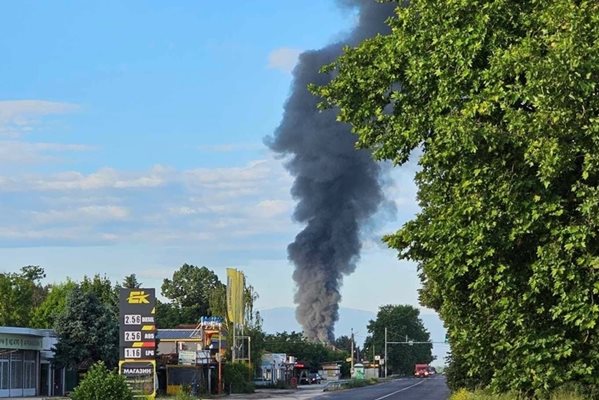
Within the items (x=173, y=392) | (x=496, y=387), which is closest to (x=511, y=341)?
(x=496, y=387)

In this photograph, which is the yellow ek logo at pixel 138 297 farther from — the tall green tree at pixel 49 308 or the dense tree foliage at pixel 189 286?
the dense tree foliage at pixel 189 286

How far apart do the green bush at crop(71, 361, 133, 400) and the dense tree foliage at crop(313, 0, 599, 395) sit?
12695 millimetres

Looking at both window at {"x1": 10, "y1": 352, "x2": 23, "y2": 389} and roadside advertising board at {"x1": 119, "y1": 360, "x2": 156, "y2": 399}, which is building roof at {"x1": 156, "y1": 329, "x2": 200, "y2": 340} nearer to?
window at {"x1": 10, "y1": 352, "x2": 23, "y2": 389}

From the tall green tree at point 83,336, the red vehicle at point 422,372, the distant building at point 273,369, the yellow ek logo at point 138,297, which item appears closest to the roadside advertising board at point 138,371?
the yellow ek logo at point 138,297

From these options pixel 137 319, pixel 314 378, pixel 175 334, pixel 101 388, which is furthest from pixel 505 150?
pixel 314 378

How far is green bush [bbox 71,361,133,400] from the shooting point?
2692 cm

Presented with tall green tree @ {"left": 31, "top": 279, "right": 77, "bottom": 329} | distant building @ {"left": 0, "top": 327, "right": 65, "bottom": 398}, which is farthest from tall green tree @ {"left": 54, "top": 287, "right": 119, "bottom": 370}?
tall green tree @ {"left": 31, "top": 279, "right": 77, "bottom": 329}

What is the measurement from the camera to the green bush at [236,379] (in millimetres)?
77625

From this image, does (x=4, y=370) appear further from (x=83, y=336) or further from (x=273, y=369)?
(x=273, y=369)

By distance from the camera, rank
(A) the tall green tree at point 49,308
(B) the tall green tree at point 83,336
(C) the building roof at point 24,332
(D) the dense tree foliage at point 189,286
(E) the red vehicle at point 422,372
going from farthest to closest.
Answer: (E) the red vehicle at point 422,372
(D) the dense tree foliage at point 189,286
(A) the tall green tree at point 49,308
(B) the tall green tree at point 83,336
(C) the building roof at point 24,332

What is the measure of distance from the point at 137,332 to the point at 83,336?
29.7 meters

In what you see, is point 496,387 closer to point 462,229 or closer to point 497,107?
point 462,229

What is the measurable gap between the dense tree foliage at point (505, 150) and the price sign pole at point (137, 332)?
21.9 meters

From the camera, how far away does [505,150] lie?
14.9 m
